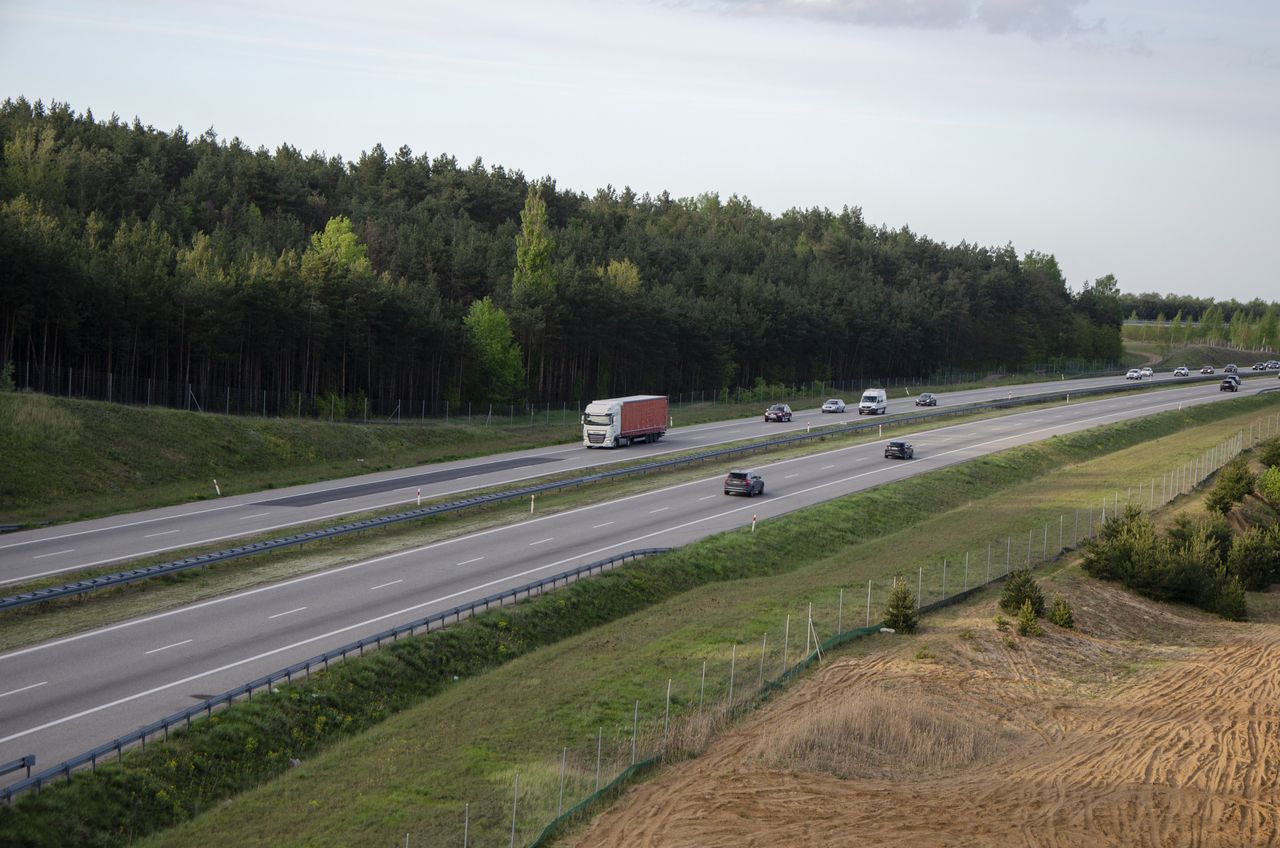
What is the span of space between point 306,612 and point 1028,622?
22.2 m

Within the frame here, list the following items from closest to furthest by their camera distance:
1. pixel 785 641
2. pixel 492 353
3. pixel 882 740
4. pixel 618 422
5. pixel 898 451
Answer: pixel 882 740
pixel 785 641
pixel 898 451
pixel 618 422
pixel 492 353

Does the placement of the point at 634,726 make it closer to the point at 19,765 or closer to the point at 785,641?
the point at 785,641

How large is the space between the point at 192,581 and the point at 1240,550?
42543mm

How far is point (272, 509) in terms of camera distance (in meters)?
49.9

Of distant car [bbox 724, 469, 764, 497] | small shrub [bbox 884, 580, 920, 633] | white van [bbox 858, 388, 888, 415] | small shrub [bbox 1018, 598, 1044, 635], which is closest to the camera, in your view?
small shrub [bbox 884, 580, 920, 633]

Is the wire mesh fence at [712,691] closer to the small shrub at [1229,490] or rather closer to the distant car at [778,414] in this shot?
the small shrub at [1229,490]

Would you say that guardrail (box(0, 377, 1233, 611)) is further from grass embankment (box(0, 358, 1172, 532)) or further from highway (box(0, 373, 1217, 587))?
grass embankment (box(0, 358, 1172, 532))

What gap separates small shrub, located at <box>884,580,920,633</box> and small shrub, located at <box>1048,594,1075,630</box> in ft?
17.5

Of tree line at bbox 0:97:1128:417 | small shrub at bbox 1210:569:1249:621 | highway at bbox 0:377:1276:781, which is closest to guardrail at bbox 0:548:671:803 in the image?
highway at bbox 0:377:1276:781

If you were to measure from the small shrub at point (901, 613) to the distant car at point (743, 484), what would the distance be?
72.1 ft

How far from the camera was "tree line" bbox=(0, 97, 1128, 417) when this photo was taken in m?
73.1

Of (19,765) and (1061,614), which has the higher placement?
(19,765)

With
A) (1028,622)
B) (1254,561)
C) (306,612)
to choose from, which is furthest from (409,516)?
(1254,561)

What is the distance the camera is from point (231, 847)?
64.5 ft
